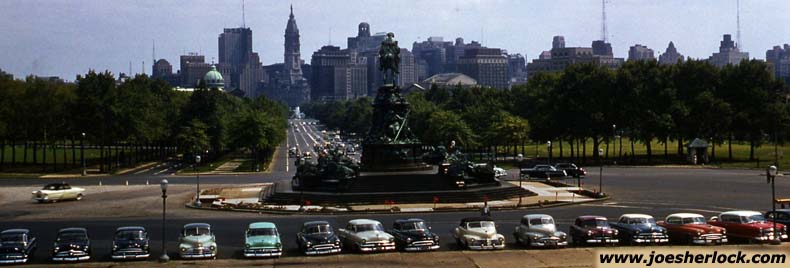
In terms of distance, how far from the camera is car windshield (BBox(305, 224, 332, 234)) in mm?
37656

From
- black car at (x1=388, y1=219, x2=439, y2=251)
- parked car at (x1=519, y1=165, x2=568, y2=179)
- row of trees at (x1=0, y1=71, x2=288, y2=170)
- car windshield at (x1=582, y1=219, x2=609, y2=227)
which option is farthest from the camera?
row of trees at (x1=0, y1=71, x2=288, y2=170)

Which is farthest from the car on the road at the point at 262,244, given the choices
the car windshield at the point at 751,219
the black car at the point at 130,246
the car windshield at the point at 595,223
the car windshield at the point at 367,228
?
the car windshield at the point at 751,219

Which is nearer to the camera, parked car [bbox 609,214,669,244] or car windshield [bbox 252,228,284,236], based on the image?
car windshield [bbox 252,228,284,236]

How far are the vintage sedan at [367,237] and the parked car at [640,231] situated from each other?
10006mm

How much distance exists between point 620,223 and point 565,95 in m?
72.6

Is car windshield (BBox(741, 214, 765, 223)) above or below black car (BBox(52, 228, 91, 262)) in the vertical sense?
above

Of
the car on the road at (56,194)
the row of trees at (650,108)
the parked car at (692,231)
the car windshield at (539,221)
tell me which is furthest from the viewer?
the row of trees at (650,108)

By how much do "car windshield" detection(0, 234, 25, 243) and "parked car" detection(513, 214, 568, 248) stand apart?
800 inches

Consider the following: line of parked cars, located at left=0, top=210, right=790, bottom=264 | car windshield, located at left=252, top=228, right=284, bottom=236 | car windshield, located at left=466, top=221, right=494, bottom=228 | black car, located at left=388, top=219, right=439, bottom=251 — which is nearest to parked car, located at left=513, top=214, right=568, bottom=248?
line of parked cars, located at left=0, top=210, right=790, bottom=264

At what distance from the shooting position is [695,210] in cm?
5297

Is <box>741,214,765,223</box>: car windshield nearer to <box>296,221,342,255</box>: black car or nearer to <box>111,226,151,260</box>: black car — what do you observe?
<box>296,221,342,255</box>: black car

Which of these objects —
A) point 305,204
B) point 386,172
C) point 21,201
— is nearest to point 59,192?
point 21,201

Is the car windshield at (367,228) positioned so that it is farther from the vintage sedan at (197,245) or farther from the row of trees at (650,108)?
the row of trees at (650,108)

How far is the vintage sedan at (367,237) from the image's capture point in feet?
120
